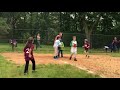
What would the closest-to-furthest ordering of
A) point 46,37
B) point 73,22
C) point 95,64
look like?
point 95,64 < point 46,37 < point 73,22

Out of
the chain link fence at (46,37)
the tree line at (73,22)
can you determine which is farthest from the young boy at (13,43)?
the tree line at (73,22)

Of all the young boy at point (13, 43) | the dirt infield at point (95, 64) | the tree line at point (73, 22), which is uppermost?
the tree line at point (73, 22)

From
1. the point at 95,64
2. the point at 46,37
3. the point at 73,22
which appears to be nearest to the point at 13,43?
the point at 46,37

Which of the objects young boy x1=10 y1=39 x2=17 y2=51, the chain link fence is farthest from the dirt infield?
the chain link fence

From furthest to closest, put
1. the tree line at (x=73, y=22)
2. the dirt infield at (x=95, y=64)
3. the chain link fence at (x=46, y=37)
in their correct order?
the tree line at (x=73, y=22) < the chain link fence at (x=46, y=37) < the dirt infield at (x=95, y=64)

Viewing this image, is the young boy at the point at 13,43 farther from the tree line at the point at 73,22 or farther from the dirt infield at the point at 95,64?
the tree line at the point at 73,22

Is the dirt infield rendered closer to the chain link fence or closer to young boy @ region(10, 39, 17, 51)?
young boy @ region(10, 39, 17, 51)

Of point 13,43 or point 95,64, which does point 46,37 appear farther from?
point 95,64

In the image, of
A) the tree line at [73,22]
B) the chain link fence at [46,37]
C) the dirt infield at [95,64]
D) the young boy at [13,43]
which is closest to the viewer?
the dirt infield at [95,64]

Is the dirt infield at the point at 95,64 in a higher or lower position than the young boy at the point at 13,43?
lower

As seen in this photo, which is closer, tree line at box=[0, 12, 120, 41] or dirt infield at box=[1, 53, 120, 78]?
dirt infield at box=[1, 53, 120, 78]
